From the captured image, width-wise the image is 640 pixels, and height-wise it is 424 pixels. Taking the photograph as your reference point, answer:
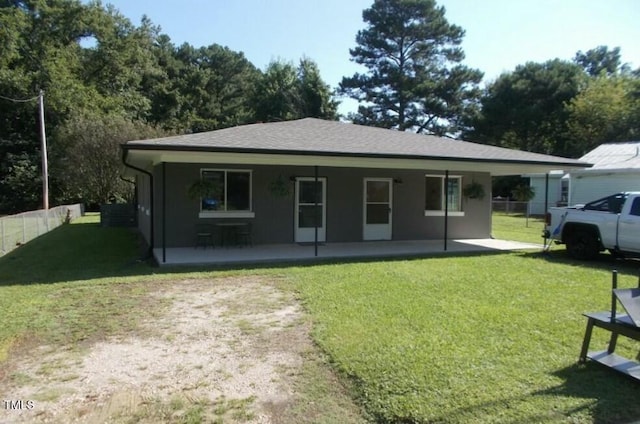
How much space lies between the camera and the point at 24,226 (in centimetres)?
1400

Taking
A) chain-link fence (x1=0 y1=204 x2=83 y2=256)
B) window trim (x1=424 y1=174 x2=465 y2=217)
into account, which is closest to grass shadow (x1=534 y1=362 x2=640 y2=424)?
window trim (x1=424 y1=174 x2=465 y2=217)

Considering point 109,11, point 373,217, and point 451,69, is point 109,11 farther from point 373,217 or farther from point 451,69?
point 373,217

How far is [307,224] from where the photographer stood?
12.8 meters

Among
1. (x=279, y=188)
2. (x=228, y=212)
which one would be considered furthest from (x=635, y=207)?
(x=228, y=212)

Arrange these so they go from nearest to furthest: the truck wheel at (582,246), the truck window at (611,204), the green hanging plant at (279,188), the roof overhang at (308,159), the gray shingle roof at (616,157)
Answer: the roof overhang at (308,159) → the truck window at (611,204) → the truck wheel at (582,246) → the green hanging plant at (279,188) → the gray shingle roof at (616,157)

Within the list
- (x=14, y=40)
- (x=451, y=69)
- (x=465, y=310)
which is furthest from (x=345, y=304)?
(x=451, y=69)

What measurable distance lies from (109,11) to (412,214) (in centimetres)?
3398

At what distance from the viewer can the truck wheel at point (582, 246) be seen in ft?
34.7

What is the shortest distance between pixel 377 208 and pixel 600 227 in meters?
5.57

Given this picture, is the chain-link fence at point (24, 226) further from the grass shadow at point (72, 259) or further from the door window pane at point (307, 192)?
the door window pane at point (307, 192)

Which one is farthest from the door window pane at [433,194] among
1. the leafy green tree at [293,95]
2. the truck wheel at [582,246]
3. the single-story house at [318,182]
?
the leafy green tree at [293,95]

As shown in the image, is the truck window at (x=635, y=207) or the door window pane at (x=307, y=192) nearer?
the truck window at (x=635, y=207)

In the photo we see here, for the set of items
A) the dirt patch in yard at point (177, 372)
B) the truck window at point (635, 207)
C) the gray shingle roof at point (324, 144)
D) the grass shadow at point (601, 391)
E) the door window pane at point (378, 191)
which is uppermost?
the gray shingle roof at point (324, 144)

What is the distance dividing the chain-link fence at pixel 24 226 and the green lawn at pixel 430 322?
5.65ft
